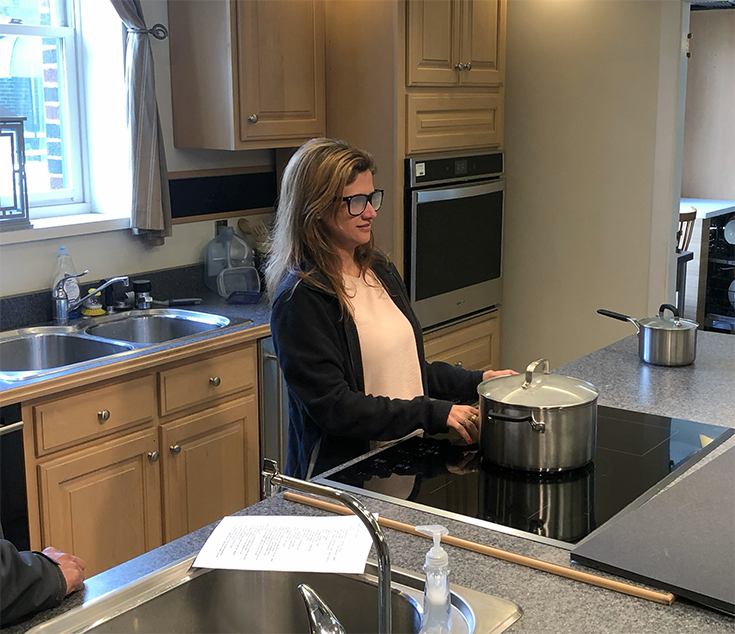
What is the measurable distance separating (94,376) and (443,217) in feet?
5.52

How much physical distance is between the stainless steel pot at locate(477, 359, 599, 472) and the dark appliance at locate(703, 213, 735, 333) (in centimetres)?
434

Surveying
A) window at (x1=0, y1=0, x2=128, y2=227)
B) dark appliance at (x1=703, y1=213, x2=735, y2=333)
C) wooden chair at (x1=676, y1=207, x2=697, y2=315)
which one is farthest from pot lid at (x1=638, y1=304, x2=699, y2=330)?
dark appliance at (x1=703, y1=213, x2=735, y2=333)

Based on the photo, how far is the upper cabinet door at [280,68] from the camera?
3223mm

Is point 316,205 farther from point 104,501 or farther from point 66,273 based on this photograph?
point 66,273

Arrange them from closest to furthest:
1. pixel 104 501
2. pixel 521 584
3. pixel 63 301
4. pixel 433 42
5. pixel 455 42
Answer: pixel 521 584 → pixel 104 501 → pixel 63 301 → pixel 433 42 → pixel 455 42

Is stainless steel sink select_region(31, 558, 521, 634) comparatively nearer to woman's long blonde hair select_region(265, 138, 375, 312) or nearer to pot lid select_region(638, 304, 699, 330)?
woman's long blonde hair select_region(265, 138, 375, 312)

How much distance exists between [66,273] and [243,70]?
93cm

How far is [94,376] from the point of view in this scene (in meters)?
2.48

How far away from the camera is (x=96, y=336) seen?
2953 mm

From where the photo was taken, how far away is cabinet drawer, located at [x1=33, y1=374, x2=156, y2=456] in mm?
2420

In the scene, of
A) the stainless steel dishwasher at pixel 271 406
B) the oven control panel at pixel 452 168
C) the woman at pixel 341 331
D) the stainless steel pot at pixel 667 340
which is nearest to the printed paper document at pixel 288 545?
the woman at pixel 341 331

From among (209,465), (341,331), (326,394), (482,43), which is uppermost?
(482,43)

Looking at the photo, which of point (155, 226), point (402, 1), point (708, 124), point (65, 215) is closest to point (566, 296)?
point (402, 1)

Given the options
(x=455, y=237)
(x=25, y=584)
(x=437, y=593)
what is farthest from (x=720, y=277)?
(x=25, y=584)
